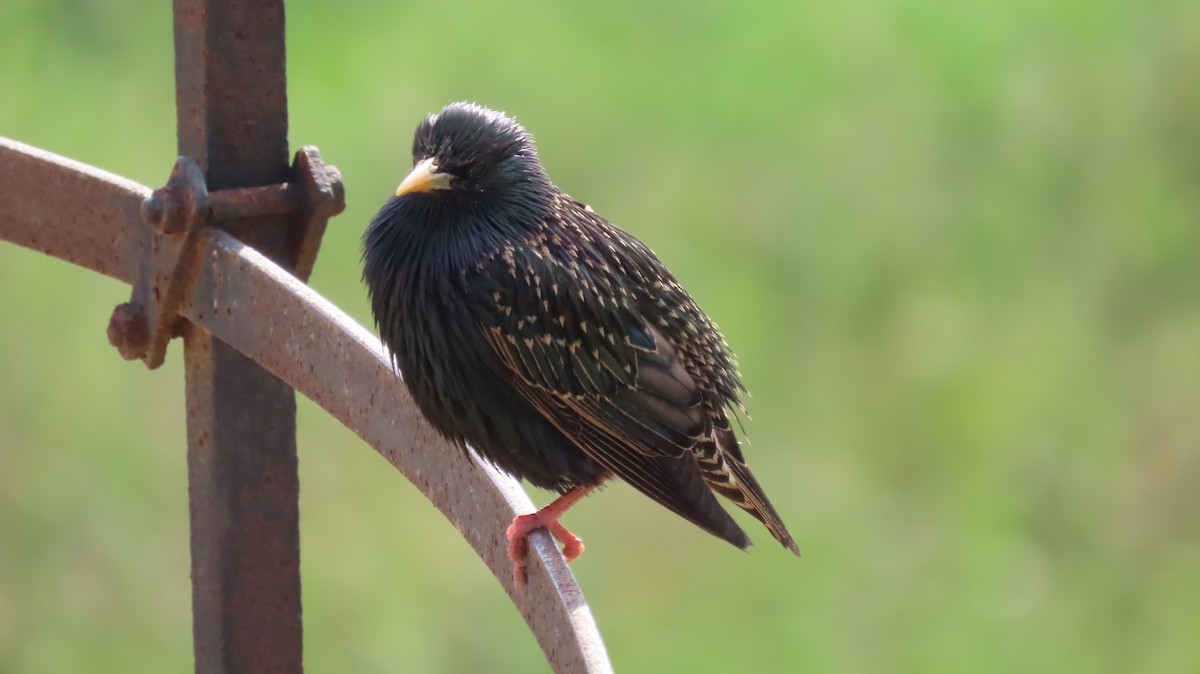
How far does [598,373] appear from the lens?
2.32m

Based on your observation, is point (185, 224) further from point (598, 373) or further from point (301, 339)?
point (598, 373)

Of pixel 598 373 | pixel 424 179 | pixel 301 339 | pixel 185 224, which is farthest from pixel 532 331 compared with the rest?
pixel 185 224

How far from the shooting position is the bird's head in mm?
2285

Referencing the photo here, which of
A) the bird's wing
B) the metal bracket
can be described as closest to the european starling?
the bird's wing

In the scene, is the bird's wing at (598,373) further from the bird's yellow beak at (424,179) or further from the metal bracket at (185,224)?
the metal bracket at (185,224)

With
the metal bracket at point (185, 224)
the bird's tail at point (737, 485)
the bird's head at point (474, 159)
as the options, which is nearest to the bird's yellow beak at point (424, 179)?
the bird's head at point (474, 159)

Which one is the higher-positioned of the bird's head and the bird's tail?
the bird's head

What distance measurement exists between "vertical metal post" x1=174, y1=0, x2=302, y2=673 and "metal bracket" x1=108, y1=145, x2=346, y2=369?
0.11 feet

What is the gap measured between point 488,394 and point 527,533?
18.7 inches

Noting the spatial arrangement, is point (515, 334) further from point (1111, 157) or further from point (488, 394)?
point (1111, 157)

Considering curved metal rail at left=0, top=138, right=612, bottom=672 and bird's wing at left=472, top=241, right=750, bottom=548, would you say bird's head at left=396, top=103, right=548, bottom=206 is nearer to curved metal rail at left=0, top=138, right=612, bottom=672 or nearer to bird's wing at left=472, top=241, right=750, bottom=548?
bird's wing at left=472, top=241, right=750, bottom=548

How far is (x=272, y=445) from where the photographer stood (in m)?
2.24

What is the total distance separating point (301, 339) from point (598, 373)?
52 cm

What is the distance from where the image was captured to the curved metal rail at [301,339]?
183cm
